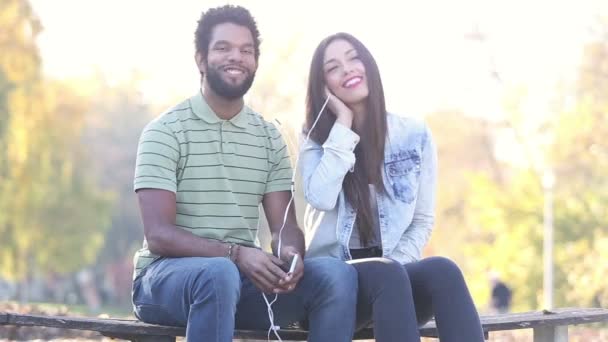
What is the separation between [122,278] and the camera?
5347 centimetres

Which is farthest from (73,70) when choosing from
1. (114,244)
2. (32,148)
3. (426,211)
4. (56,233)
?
(426,211)

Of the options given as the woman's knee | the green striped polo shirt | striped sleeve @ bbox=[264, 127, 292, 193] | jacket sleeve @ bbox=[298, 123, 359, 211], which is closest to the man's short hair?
the green striped polo shirt

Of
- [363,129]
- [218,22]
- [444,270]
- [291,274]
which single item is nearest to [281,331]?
[291,274]

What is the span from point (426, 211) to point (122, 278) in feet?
162

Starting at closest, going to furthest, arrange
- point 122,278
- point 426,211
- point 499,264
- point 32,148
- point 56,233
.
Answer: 1. point 426,211
2. point 499,264
3. point 32,148
4. point 56,233
5. point 122,278

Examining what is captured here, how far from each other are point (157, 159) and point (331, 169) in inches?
30.6

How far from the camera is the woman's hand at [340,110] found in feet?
16.5

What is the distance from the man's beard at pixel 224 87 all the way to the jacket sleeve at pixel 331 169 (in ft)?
1.51

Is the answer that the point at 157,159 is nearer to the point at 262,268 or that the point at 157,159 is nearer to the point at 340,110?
the point at 262,268

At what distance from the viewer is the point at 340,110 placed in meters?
5.05

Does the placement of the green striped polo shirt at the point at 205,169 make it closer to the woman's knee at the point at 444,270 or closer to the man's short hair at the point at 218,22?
the man's short hair at the point at 218,22

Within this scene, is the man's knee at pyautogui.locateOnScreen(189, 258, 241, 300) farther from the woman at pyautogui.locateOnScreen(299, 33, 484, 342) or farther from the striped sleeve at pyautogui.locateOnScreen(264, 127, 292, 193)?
the striped sleeve at pyautogui.locateOnScreen(264, 127, 292, 193)

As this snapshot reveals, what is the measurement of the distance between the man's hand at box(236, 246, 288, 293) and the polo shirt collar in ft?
1.99

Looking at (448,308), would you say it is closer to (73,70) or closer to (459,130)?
(459,130)
